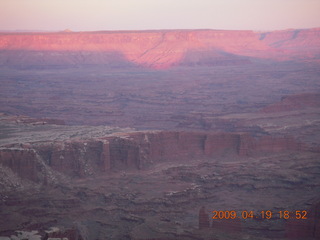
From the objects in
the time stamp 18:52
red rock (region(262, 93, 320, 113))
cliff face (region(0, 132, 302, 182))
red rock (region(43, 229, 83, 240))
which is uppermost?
red rock (region(262, 93, 320, 113))

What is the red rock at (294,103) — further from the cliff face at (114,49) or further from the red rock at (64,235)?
the cliff face at (114,49)

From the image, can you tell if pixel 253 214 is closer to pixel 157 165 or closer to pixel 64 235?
pixel 64 235

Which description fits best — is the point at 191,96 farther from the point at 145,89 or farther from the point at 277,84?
the point at 277,84

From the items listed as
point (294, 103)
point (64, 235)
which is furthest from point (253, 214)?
point (294, 103)

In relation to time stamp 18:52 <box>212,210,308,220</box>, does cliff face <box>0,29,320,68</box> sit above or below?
above

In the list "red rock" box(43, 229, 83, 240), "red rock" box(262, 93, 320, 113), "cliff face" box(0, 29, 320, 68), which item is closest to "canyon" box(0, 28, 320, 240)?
"red rock" box(43, 229, 83, 240)

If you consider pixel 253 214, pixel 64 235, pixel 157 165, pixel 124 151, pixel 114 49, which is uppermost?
pixel 114 49

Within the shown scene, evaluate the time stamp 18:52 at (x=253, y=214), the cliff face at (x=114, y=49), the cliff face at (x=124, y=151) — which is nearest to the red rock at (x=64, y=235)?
the time stamp 18:52 at (x=253, y=214)

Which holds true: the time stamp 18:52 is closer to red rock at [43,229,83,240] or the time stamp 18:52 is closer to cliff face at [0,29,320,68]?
red rock at [43,229,83,240]
